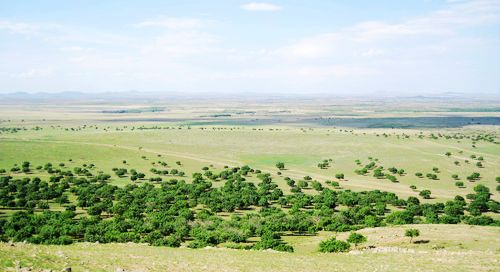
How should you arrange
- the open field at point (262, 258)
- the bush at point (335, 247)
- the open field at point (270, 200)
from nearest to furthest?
the open field at point (262, 258) < the open field at point (270, 200) < the bush at point (335, 247)

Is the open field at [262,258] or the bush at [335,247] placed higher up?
the open field at [262,258]

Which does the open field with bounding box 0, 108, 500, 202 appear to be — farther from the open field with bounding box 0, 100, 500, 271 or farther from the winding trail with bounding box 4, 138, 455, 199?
the open field with bounding box 0, 100, 500, 271

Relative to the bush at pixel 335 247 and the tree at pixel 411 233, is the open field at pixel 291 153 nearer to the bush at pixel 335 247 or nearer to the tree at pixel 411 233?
the tree at pixel 411 233

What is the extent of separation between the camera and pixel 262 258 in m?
31.3

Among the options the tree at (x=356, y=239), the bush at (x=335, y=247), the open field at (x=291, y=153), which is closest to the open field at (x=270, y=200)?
the open field at (x=291, y=153)

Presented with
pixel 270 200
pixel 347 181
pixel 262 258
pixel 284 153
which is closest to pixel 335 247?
pixel 262 258

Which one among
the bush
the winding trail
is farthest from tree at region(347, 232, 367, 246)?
the winding trail

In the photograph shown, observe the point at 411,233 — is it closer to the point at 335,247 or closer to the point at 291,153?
the point at 335,247

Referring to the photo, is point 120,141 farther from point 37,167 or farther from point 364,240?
point 364,240

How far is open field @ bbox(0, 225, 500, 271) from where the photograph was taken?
25609 millimetres

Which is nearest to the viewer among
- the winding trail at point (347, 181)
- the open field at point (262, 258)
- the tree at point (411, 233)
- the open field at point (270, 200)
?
the open field at point (262, 258)

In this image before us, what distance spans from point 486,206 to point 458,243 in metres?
31.0

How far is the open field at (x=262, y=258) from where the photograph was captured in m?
25.6

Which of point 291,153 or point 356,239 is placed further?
point 291,153
